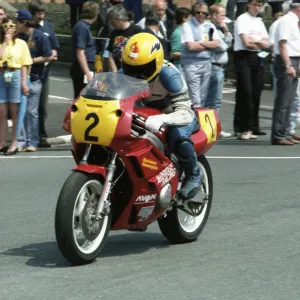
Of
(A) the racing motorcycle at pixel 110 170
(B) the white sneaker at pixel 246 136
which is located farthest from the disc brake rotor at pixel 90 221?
(B) the white sneaker at pixel 246 136

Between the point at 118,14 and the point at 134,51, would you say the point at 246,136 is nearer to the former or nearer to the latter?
the point at 118,14

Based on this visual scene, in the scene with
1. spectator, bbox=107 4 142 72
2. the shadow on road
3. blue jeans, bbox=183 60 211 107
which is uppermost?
spectator, bbox=107 4 142 72

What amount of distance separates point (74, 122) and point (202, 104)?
8.16 m

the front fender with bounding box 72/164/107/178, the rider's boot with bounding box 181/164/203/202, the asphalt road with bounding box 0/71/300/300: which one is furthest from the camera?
the rider's boot with bounding box 181/164/203/202

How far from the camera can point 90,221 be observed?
287 inches

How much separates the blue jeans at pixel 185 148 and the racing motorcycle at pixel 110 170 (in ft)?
0.16

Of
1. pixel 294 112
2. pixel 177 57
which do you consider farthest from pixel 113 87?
pixel 177 57

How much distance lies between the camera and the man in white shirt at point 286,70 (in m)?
14.5

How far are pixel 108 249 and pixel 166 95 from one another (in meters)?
1.21

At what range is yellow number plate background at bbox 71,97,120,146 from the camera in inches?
281

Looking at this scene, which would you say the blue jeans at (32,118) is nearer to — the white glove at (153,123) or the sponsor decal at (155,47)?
the sponsor decal at (155,47)

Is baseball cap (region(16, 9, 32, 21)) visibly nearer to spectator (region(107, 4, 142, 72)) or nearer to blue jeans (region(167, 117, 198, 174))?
spectator (region(107, 4, 142, 72))

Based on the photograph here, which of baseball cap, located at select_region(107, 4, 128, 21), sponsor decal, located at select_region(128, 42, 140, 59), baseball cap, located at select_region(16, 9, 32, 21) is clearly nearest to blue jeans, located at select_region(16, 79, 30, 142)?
baseball cap, located at select_region(16, 9, 32, 21)

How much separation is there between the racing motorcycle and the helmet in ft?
0.40
